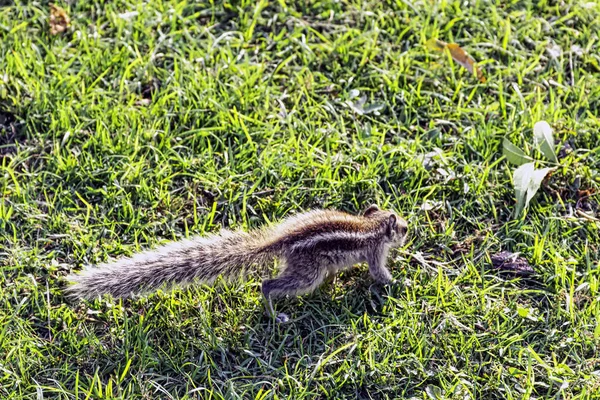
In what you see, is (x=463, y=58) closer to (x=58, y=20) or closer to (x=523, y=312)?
(x=523, y=312)

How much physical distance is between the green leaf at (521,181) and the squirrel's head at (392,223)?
2.86 feet

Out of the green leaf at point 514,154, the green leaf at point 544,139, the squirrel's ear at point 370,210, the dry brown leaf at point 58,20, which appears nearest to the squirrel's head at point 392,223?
the squirrel's ear at point 370,210

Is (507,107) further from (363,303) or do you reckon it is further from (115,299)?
(115,299)

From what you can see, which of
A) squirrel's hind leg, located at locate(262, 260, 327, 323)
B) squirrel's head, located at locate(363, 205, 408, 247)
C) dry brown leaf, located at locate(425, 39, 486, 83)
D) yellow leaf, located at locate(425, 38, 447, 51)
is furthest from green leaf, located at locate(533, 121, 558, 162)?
squirrel's hind leg, located at locate(262, 260, 327, 323)

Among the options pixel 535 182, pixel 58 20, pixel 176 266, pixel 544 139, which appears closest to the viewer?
pixel 176 266

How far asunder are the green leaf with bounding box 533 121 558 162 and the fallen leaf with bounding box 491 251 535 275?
0.89 meters

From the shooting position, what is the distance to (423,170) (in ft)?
20.7

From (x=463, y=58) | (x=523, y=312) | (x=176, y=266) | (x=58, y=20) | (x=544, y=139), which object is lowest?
(x=523, y=312)

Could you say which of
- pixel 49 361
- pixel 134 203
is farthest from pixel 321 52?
pixel 49 361

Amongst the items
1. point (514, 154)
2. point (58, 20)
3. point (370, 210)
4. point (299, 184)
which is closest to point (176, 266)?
point (299, 184)

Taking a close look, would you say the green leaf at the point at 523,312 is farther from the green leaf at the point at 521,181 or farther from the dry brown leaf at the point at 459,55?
the dry brown leaf at the point at 459,55

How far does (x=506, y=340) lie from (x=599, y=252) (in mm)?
1041

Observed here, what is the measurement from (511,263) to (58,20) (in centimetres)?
408

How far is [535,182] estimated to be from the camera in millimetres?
6125
